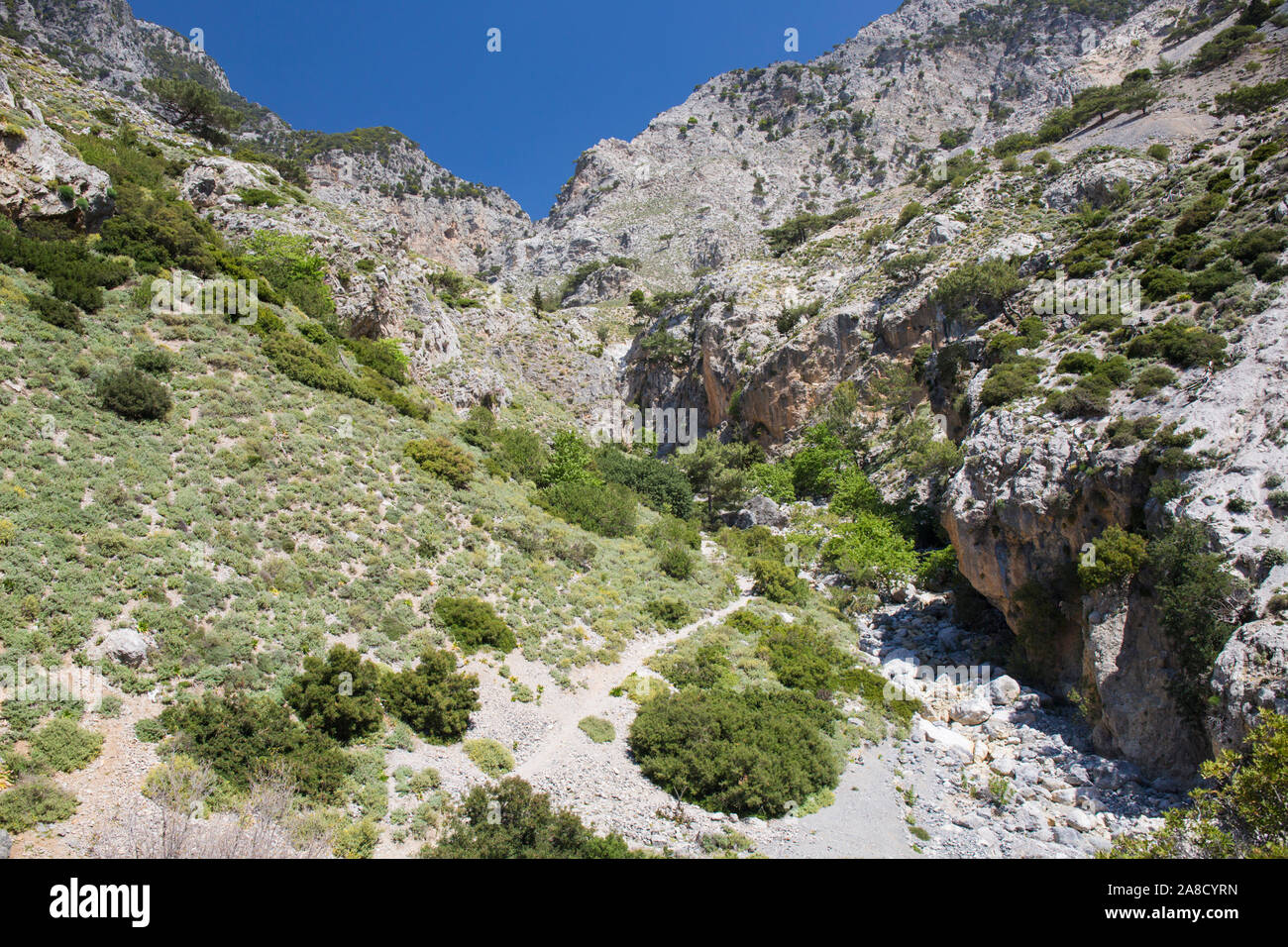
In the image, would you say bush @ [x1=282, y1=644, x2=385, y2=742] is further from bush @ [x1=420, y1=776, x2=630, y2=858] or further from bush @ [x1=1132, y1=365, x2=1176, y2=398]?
bush @ [x1=1132, y1=365, x2=1176, y2=398]

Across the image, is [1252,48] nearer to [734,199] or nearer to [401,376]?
[734,199]

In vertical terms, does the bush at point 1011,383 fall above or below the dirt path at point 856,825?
above

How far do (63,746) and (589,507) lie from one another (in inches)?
975

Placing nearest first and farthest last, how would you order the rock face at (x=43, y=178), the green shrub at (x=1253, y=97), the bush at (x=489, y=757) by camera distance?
1. the bush at (x=489, y=757)
2. the rock face at (x=43, y=178)
3. the green shrub at (x=1253, y=97)

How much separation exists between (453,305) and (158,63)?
90240 mm

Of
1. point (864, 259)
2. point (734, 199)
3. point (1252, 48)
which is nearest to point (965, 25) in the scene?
point (734, 199)

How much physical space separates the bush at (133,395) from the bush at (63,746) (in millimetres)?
12399

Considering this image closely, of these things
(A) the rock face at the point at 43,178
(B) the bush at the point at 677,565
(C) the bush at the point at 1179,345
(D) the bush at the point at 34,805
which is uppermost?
(A) the rock face at the point at 43,178

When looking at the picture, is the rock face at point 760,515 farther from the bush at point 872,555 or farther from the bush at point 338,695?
the bush at point 338,695

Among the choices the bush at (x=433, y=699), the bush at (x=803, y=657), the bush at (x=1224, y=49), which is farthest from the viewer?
the bush at (x=1224, y=49)

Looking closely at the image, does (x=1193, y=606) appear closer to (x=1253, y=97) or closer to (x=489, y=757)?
(x=489, y=757)

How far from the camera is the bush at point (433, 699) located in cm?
1581

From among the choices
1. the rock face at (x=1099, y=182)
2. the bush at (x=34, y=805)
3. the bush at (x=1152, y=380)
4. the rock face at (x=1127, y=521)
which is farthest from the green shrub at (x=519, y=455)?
the rock face at (x=1099, y=182)

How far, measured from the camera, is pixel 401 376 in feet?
121
